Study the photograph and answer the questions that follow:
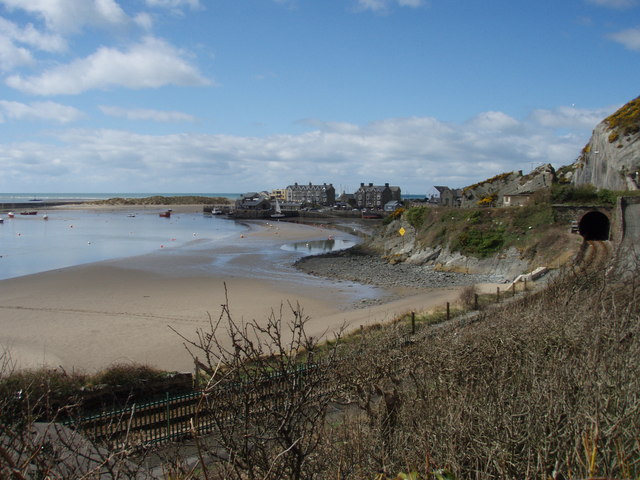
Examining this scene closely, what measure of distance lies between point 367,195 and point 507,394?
117 m

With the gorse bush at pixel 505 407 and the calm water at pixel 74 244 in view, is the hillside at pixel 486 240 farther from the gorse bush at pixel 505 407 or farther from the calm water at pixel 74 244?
the calm water at pixel 74 244

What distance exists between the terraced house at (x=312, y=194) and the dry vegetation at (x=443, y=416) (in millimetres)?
124796

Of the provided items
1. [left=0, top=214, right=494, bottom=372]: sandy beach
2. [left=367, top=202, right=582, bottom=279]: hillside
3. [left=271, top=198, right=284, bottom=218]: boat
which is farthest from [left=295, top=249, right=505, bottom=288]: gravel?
[left=271, top=198, right=284, bottom=218]: boat

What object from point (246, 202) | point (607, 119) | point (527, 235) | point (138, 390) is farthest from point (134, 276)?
point (246, 202)

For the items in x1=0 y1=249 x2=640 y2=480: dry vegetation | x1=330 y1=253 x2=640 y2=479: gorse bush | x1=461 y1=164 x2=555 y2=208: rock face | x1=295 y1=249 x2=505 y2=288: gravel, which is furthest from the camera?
x1=461 y1=164 x2=555 y2=208: rock face

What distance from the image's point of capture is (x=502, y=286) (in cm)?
2902

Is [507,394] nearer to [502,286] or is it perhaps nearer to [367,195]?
[502,286]

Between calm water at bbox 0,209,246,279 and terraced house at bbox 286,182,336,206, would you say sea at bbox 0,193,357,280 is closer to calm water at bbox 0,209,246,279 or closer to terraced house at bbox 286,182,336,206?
calm water at bbox 0,209,246,279

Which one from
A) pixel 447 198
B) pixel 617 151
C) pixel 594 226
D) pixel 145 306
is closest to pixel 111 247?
pixel 145 306

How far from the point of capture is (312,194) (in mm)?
140625

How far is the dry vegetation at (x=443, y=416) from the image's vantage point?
4801mm

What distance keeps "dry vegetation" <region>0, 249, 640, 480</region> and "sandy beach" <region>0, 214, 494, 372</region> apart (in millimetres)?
7252

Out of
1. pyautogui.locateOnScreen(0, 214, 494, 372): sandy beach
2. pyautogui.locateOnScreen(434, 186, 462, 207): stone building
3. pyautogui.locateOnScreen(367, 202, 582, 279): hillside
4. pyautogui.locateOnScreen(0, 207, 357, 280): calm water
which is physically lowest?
pyautogui.locateOnScreen(0, 214, 494, 372): sandy beach

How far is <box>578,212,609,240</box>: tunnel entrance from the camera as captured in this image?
3516 centimetres
